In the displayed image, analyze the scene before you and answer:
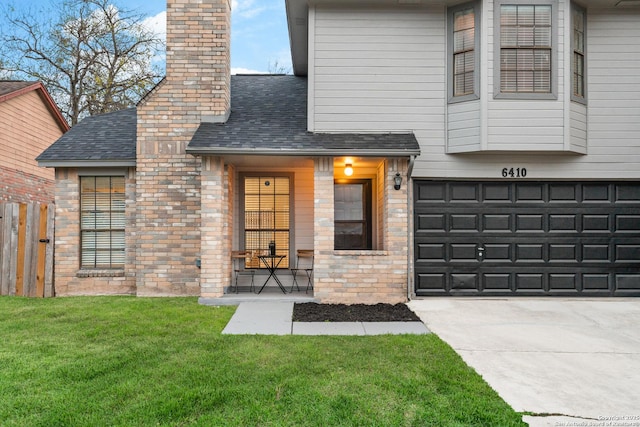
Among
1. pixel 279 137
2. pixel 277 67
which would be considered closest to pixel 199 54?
pixel 279 137

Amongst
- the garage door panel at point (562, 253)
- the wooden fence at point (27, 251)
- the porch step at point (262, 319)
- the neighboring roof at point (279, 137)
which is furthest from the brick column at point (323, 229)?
the wooden fence at point (27, 251)

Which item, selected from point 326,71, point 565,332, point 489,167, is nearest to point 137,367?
point 565,332

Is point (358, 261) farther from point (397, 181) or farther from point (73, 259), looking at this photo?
point (73, 259)

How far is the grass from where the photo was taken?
117 inches

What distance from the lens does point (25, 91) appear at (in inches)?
485

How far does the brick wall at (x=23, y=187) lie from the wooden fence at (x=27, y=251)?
409cm

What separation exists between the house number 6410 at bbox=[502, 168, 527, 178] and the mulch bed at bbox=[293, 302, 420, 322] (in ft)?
10.9

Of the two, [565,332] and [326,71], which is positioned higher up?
[326,71]

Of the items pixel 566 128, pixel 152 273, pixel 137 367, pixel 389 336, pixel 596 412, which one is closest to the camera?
pixel 596 412

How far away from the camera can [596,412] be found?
3.09 meters

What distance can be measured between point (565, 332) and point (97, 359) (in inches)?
236

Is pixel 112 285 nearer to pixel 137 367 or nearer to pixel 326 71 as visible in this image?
pixel 137 367

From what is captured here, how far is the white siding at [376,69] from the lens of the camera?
7.52 metres

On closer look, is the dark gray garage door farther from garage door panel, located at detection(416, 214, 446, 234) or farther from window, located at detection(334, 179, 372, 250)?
window, located at detection(334, 179, 372, 250)
